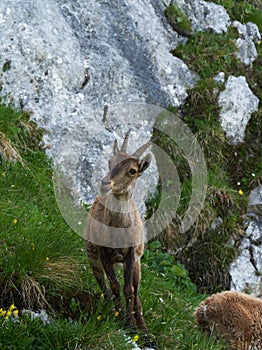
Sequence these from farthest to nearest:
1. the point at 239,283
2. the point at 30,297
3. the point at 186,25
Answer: the point at 186,25 < the point at 239,283 < the point at 30,297

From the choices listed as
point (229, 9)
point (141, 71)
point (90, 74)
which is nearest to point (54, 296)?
point (90, 74)

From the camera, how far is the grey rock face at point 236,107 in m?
11.5

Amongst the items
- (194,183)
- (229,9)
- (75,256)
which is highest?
(229,9)

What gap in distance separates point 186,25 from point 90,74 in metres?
2.77

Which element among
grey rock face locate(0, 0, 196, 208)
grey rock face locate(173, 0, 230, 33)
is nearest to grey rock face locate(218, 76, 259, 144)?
grey rock face locate(0, 0, 196, 208)

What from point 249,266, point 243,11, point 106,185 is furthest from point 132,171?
point 243,11

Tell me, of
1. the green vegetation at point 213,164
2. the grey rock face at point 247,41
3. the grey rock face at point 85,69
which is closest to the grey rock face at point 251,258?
the green vegetation at point 213,164

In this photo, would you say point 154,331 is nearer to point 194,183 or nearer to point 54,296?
point 54,296

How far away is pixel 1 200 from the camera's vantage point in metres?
7.44

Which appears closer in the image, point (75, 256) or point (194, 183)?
point (75, 256)

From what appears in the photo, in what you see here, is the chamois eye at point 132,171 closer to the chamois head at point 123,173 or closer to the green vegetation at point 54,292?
the chamois head at point 123,173

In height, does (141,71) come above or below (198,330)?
above

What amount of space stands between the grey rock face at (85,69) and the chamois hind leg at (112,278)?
383 cm

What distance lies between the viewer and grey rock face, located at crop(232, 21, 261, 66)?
12.8 m
